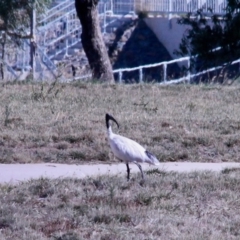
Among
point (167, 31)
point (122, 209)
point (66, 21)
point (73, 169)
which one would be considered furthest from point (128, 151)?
point (167, 31)

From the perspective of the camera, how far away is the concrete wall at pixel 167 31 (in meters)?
35.2

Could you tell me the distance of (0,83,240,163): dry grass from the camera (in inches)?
499

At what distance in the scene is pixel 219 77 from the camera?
22.1m

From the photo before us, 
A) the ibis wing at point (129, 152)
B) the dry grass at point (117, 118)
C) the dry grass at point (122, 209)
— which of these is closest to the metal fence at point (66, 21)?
the dry grass at point (117, 118)

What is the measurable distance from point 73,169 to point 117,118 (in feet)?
9.29

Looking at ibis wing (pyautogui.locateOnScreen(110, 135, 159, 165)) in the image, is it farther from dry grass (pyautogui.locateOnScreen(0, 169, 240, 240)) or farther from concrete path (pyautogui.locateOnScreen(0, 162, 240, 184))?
concrete path (pyautogui.locateOnScreen(0, 162, 240, 184))

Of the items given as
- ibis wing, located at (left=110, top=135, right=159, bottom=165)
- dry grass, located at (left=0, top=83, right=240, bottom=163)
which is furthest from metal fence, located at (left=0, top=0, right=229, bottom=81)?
ibis wing, located at (left=110, top=135, right=159, bottom=165)

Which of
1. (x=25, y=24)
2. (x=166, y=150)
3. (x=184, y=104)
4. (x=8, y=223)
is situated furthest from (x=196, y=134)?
(x=25, y=24)

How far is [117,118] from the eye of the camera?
1441cm

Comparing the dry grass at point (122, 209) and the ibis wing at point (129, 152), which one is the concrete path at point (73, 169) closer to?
the dry grass at point (122, 209)

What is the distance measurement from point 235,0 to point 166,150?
2327 mm

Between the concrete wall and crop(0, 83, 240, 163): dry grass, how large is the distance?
17.4 m

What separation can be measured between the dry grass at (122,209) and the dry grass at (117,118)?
204 cm

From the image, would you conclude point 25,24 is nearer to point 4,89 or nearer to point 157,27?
point 4,89
